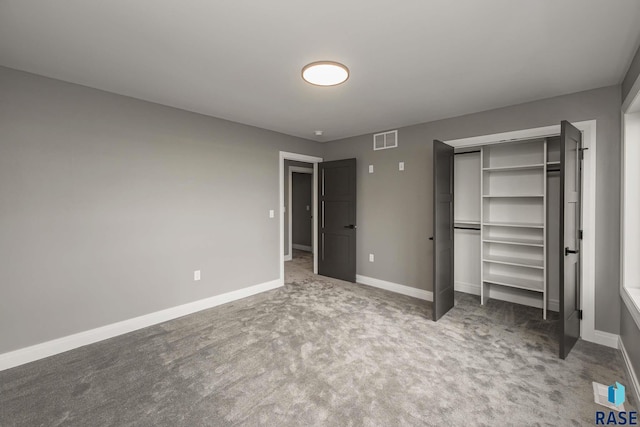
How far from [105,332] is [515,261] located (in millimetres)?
4803

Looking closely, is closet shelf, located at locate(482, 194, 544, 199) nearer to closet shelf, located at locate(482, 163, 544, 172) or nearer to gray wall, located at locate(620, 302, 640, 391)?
closet shelf, located at locate(482, 163, 544, 172)

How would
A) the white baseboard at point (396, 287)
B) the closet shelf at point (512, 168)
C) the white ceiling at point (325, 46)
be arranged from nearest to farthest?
the white ceiling at point (325, 46) → the closet shelf at point (512, 168) → the white baseboard at point (396, 287)

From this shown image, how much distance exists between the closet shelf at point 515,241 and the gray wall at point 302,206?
14.8ft

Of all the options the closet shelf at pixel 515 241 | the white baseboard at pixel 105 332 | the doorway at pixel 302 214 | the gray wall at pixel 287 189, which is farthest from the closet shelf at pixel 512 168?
the doorway at pixel 302 214

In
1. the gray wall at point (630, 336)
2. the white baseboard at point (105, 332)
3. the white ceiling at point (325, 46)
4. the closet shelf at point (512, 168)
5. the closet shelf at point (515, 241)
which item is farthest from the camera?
the closet shelf at point (515, 241)

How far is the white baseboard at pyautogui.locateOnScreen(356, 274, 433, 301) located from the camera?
13.1 feet

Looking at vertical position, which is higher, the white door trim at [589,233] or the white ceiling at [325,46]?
the white ceiling at [325,46]

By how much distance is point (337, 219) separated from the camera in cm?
496

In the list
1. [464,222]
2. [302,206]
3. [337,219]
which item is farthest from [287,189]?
[464,222]

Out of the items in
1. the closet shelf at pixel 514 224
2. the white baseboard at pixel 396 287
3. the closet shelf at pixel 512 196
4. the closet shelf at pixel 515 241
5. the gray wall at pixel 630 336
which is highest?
the closet shelf at pixel 512 196

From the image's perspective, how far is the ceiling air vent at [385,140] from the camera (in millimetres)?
4262

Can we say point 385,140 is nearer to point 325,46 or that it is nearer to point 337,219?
point 337,219

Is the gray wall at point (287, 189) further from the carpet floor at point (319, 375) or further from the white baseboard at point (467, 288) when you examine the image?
the white baseboard at point (467, 288)

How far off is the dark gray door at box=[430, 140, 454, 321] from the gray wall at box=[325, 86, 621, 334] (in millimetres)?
387
